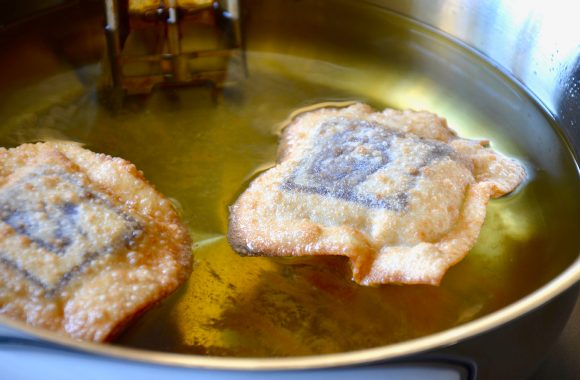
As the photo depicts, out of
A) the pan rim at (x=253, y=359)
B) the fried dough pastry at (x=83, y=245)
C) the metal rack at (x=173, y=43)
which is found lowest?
the fried dough pastry at (x=83, y=245)

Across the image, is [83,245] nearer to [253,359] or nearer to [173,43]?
[253,359]

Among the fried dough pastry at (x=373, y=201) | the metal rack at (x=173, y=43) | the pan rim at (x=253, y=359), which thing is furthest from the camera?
the metal rack at (x=173, y=43)

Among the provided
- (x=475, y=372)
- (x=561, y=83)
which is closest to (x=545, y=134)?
(x=561, y=83)

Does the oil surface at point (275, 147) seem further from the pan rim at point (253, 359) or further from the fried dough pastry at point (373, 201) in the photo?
the pan rim at point (253, 359)

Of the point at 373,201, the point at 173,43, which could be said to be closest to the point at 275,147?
the point at 373,201

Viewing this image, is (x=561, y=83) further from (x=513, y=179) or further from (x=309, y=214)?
(x=309, y=214)

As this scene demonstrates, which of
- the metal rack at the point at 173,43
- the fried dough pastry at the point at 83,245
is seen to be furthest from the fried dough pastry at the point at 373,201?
the metal rack at the point at 173,43
